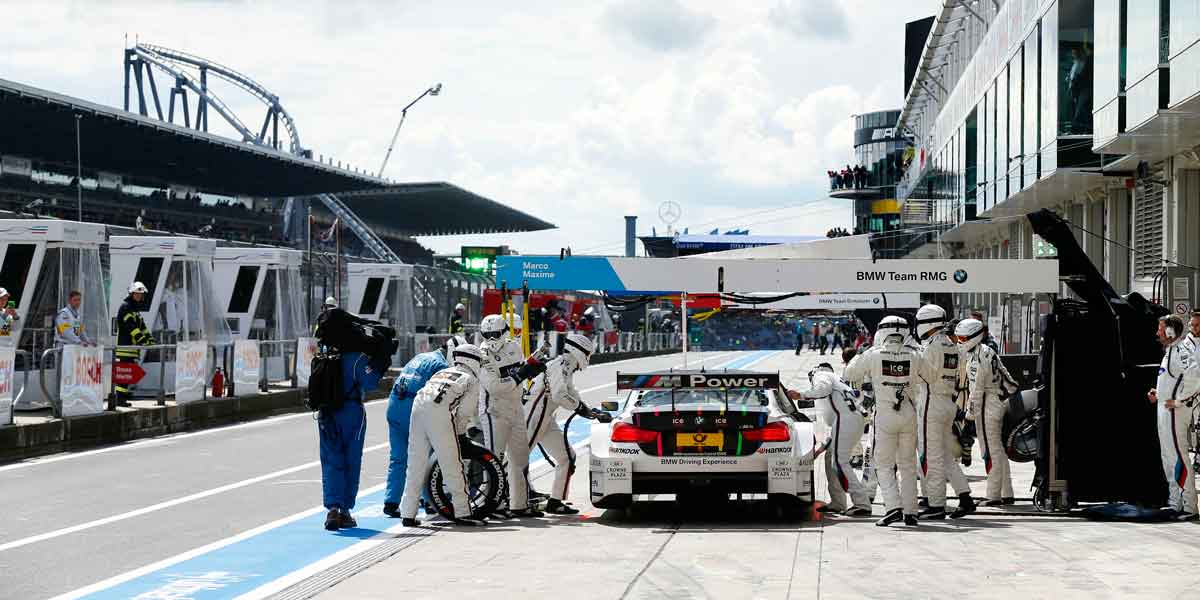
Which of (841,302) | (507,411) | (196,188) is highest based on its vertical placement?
(196,188)

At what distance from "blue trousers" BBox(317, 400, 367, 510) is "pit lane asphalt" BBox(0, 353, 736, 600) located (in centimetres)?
87

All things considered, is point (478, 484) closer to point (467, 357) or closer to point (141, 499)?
point (467, 357)

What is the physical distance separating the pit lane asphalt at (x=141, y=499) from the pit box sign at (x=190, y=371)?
155 centimetres

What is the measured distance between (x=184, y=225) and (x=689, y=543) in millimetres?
49025

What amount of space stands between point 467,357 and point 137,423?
1117 centimetres

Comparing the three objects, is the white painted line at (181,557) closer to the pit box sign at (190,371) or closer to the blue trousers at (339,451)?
the blue trousers at (339,451)

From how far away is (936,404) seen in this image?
12250 millimetres

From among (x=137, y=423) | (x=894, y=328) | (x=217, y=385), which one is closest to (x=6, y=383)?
(x=137, y=423)

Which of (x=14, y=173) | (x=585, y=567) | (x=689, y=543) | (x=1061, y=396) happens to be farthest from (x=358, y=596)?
(x=14, y=173)

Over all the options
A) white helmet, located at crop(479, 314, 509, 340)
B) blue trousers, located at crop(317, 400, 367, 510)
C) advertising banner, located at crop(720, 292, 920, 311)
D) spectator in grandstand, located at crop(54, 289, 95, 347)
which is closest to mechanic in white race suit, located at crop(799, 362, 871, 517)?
white helmet, located at crop(479, 314, 509, 340)

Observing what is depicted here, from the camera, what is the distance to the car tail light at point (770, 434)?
12.1 meters

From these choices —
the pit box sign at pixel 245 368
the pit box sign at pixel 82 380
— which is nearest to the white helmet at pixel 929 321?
the pit box sign at pixel 82 380

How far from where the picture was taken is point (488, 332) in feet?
42.0

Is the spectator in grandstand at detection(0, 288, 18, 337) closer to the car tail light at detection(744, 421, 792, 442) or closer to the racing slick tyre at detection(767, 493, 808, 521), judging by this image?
the racing slick tyre at detection(767, 493, 808, 521)
